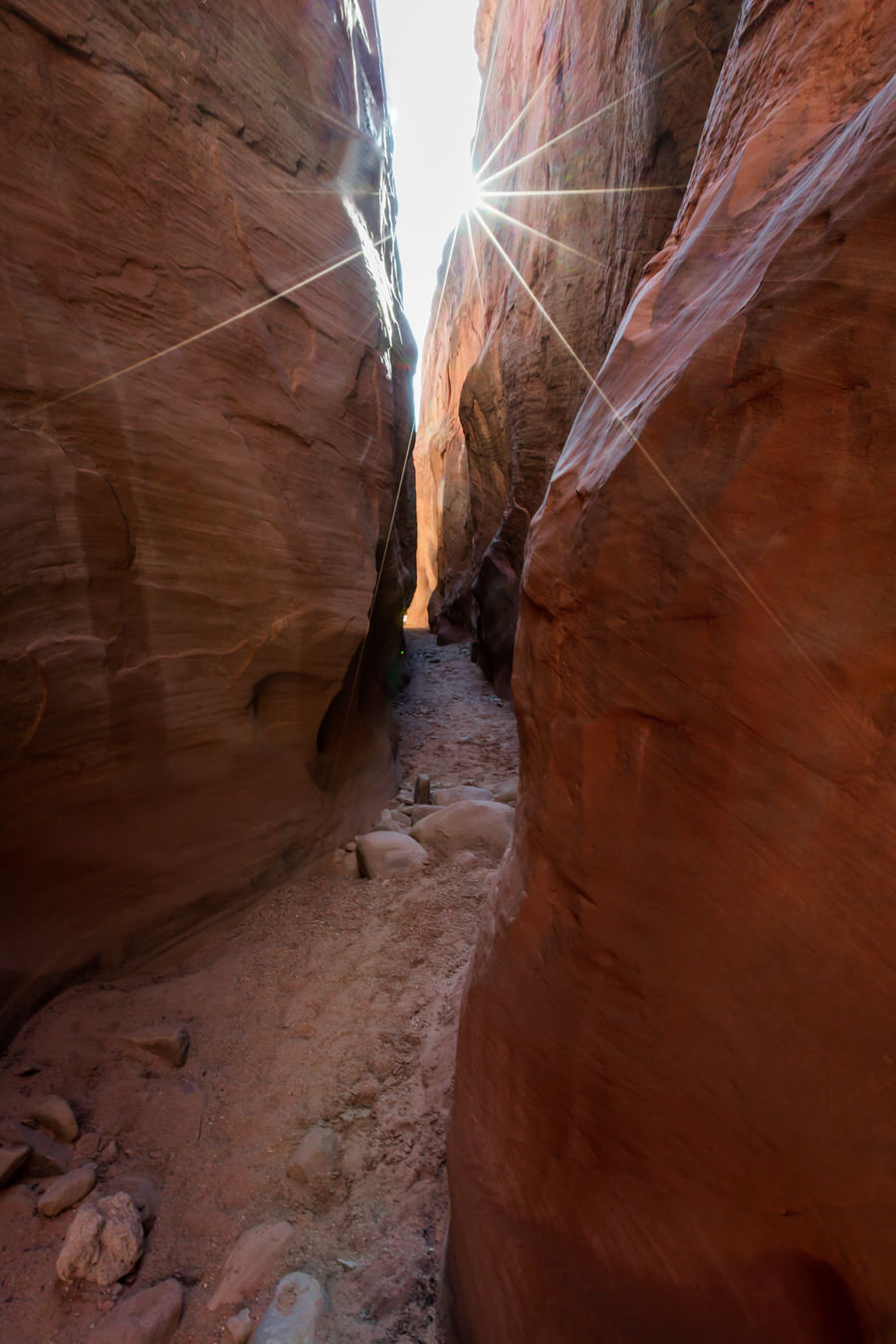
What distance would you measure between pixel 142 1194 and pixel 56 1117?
18.9 inches

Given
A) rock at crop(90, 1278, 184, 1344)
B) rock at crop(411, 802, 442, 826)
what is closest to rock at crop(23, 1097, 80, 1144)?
rock at crop(90, 1278, 184, 1344)

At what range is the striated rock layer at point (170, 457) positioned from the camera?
115 inches

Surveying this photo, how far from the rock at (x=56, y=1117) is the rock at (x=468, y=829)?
98.7 inches

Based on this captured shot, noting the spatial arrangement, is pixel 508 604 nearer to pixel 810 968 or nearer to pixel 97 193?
pixel 97 193

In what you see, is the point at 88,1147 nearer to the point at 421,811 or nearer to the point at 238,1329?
the point at 238,1329

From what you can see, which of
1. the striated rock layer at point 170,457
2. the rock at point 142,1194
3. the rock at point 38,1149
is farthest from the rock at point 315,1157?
the striated rock layer at point 170,457

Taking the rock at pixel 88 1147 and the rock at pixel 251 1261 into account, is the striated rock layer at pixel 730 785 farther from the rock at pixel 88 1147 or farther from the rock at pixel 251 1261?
the rock at pixel 88 1147

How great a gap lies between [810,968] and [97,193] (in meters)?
4.30

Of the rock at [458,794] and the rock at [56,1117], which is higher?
the rock at [458,794]

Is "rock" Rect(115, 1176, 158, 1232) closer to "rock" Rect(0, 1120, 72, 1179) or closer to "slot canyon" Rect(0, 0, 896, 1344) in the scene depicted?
"slot canyon" Rect(0, 0, 896, 1344)

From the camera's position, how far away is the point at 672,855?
131cm

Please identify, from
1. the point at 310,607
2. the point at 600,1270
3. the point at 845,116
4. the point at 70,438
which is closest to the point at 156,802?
the point at 310,607

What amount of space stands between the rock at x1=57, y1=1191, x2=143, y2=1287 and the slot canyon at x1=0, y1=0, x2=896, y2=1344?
1 cm

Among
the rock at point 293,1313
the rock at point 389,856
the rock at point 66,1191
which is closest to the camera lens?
the rock at point 293,1313
